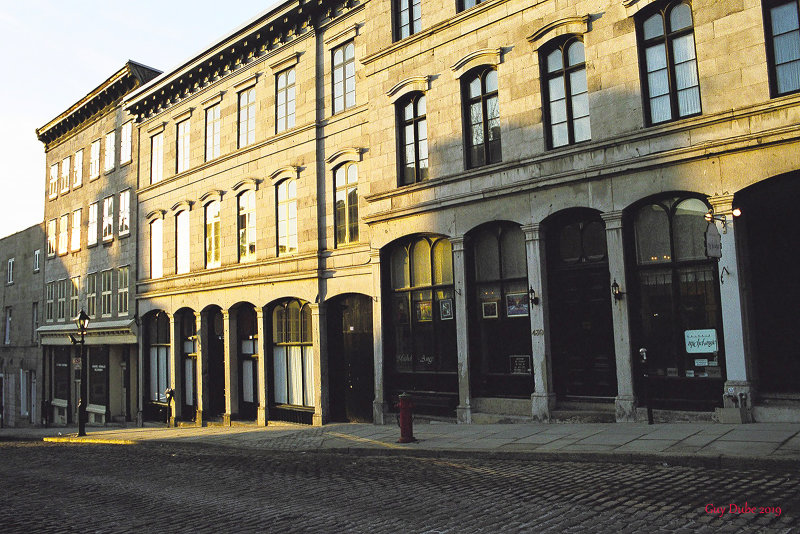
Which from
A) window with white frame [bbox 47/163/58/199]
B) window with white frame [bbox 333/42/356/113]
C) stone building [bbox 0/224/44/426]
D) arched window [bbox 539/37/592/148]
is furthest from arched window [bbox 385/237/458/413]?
window with white frame [bbox 47/163/58/199]

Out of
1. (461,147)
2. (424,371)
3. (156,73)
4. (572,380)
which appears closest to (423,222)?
(461,147)

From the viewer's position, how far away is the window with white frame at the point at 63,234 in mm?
34812

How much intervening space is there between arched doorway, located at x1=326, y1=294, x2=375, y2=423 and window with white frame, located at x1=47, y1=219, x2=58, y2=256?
24.2 metres

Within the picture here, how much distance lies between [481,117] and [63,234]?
1113 inches

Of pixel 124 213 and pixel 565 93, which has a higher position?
pixel 124 213

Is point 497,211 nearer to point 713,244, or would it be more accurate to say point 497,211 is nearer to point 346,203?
point 713,244

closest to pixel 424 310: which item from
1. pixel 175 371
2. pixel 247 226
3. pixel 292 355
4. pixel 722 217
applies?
pixel 292 355

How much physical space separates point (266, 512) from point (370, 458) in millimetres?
4531

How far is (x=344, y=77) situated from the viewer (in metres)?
19.1

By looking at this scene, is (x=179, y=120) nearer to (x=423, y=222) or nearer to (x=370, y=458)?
(x=423, y=222)

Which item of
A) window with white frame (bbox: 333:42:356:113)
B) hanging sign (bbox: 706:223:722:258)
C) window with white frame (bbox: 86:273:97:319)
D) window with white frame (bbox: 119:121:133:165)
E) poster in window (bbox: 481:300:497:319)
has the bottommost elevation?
poster in window (bbox: 481:300:497:319)

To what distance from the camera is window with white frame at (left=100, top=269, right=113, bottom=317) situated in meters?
29.9

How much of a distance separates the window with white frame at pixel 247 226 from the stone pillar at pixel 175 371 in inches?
197

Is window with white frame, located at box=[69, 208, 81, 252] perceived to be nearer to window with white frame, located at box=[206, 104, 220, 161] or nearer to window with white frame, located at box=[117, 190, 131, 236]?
window with white frame, located at box=[117, 190, 131, 236]
